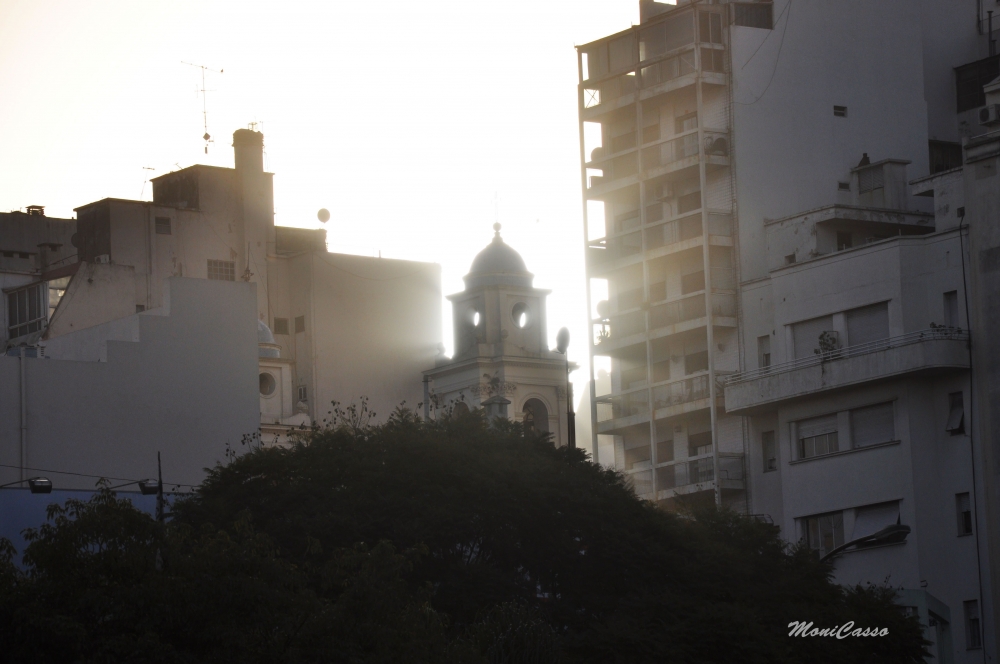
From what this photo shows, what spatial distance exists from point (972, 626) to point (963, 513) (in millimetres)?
3296

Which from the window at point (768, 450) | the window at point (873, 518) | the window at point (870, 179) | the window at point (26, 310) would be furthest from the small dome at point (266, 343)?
the window at point (873, 518)

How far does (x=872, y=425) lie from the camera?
187 feet

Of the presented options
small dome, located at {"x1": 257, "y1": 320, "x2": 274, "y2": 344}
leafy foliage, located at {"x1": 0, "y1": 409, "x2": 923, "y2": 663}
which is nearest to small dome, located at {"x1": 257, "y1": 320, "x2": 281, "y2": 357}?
small dome, located at {"x1": 257, "y1": 320, "x2": 274, "y2": 344}

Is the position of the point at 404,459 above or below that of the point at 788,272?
below

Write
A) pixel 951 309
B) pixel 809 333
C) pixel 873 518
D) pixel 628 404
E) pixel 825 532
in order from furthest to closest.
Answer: pixel 628 404 → pixel 809 333 → pixel 825 532 → pixel 951 309 → pixel 873 518

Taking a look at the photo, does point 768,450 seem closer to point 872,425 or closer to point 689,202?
point 872,425

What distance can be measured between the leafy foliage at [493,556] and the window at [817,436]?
8.54 metres

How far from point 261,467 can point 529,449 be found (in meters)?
7.39

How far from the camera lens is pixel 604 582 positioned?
4481 cm

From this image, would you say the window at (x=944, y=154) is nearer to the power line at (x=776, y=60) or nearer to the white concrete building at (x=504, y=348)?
the power line at (x=776, y=60)

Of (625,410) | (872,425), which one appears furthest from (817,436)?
(625,410)

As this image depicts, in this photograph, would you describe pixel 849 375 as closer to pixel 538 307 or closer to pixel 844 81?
pixel 844 81

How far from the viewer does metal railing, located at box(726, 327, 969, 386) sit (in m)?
55.2

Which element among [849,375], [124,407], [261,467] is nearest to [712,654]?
[261,467]
